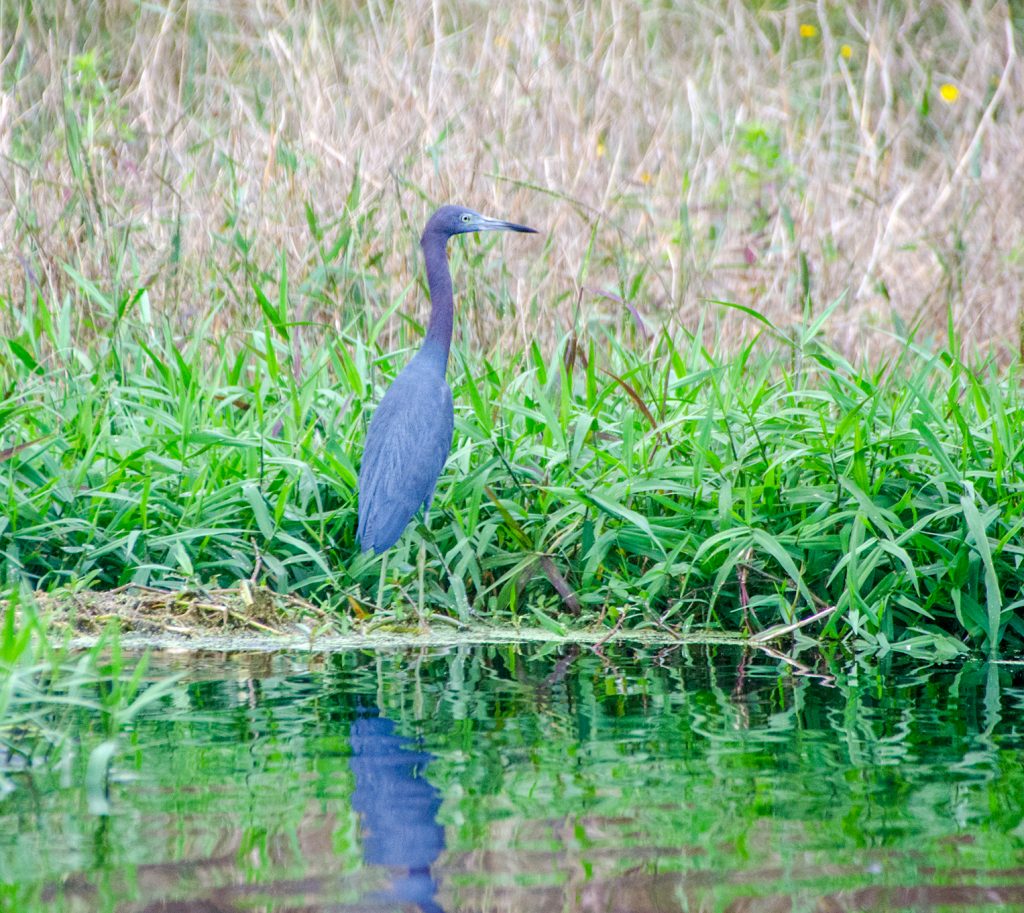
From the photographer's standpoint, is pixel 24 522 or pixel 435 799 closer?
pixel 435 799

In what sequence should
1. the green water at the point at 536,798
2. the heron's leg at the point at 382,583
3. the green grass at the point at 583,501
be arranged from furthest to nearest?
1. the heron's leg at the point at 382,583
2. the green grass at the point at 583,501
3. the green water at the point at 536,798

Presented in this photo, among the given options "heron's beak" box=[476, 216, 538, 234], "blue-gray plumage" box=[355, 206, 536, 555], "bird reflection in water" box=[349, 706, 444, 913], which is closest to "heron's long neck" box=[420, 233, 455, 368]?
"blue-gray plumage" box=[355, 206, 536, 555]

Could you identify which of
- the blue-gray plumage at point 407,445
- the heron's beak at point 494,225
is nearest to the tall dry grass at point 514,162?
the heron's beak at point 494,225

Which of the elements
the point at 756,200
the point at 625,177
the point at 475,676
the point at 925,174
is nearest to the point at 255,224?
the point at 625,177

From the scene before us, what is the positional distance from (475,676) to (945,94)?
5.39 m

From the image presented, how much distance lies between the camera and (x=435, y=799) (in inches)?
95.1

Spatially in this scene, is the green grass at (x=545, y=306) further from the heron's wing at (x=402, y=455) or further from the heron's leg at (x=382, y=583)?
the heron's wing at (x=402, y=455)

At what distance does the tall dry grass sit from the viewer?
590cm

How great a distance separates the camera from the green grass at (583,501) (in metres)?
4.03

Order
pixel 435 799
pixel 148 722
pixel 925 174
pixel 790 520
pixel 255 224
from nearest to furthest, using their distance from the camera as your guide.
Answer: pixel 435 799
pixel 148 722
pixel 790 520
pixel 255 224
pixel 925 174

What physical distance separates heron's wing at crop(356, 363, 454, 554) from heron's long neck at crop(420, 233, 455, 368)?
0.78 feet

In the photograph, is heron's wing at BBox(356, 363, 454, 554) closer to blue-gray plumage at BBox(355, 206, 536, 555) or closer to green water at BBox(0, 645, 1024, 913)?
blue-gray plumage at BBox(355, 206, 536, 555)

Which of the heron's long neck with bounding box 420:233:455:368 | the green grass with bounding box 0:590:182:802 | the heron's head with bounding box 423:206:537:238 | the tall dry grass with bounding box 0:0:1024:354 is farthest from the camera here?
the tall dry grass with bounding box 0:0:1024:354

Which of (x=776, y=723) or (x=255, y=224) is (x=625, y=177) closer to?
(x=255, y=224)
